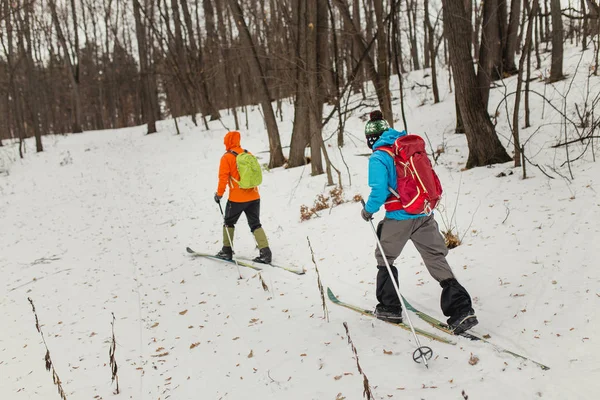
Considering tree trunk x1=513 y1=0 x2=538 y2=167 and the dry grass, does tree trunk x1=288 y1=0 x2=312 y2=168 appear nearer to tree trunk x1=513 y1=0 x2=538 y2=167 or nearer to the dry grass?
the dry grass

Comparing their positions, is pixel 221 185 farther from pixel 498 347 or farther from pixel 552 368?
pixel 552 368

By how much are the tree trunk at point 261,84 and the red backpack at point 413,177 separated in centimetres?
835

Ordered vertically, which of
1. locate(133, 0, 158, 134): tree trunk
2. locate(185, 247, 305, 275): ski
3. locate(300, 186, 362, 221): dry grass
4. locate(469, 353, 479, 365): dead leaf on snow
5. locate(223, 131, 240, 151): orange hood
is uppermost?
locate(133, 0, 158, 134): tree trunk

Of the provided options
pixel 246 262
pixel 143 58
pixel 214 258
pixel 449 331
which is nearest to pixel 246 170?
pixel 246 262

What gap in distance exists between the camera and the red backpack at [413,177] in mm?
3699

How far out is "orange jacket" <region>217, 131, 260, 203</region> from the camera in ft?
21.1

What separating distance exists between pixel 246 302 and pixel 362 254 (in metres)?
1.92

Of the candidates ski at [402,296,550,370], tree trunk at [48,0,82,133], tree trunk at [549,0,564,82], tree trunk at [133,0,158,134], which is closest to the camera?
ski at [402,296,550,370]

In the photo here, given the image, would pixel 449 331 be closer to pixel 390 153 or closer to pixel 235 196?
pixel 390 153

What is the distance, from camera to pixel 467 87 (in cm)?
793

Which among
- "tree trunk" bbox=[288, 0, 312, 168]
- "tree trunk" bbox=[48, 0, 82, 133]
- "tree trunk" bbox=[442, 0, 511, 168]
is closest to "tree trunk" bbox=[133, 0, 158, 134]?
"tree trunk" bbox=[48, 0, 82, 133]

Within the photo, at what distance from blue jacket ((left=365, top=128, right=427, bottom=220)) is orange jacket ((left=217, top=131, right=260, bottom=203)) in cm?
306

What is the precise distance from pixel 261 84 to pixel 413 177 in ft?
29.8

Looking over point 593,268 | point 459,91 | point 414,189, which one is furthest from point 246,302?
point 459,91
